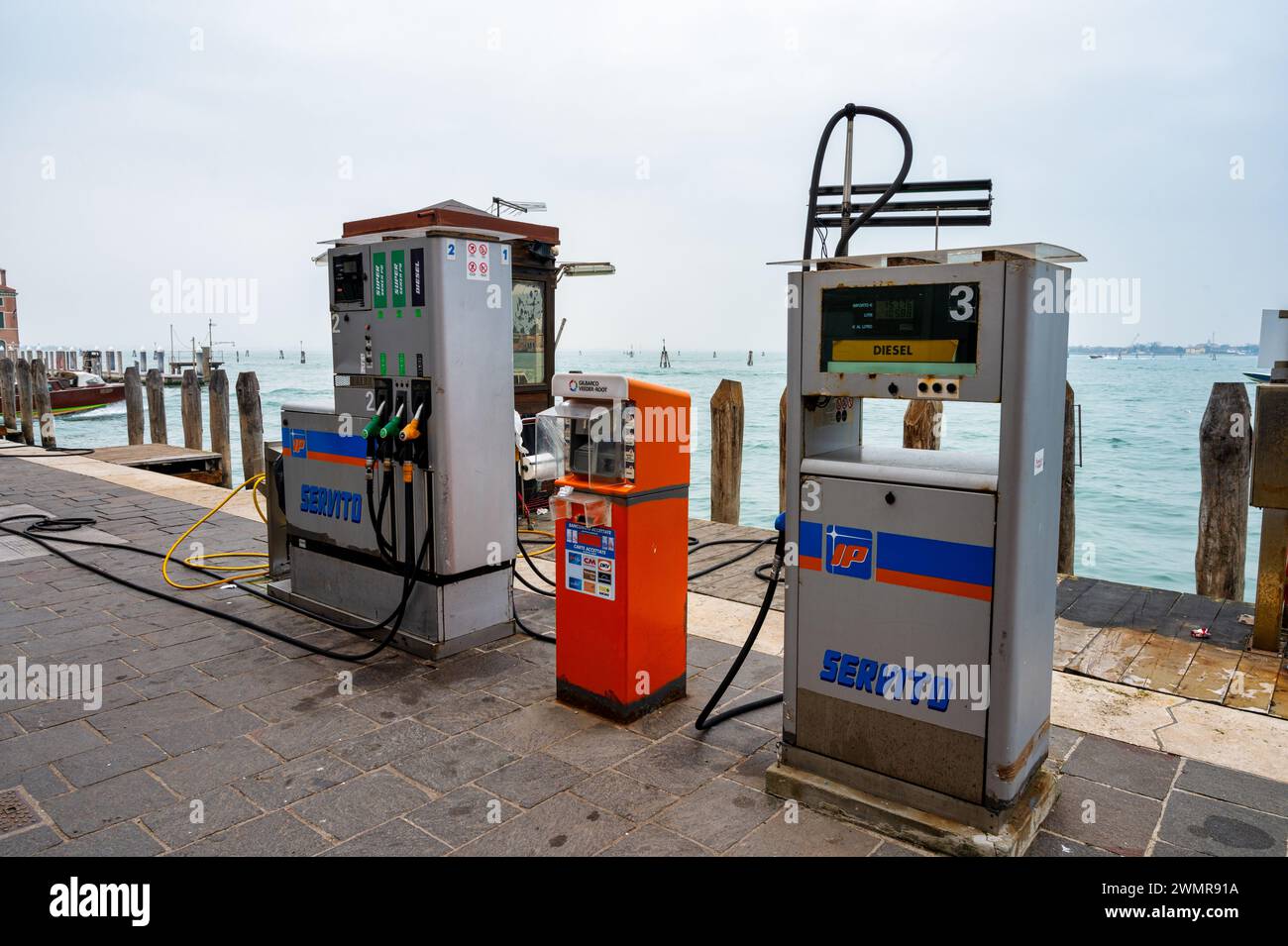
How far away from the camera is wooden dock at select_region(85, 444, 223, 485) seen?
40.8 ft

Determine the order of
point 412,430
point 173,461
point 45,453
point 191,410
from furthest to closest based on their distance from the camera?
point 191,410, point 45,453, point 173,461, point 412,430

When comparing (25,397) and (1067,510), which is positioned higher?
(25,397)

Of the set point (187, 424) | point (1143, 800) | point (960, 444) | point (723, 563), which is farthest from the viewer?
point (960, 444)

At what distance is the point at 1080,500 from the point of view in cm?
2359

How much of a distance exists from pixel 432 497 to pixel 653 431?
1410 mm

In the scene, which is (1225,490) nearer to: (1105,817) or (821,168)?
(1105,817)

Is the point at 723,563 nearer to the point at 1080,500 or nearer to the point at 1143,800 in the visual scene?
the point at 1143,800

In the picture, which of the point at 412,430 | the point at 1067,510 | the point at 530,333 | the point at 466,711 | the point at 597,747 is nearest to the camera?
the point at 597,747

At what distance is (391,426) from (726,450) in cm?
447

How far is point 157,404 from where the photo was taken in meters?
15.9

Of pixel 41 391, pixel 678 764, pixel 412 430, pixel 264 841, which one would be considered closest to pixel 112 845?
pixel 264 841

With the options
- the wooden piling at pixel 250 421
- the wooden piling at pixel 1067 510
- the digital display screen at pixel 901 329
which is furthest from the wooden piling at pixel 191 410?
the digital display screen at pixel 901 329

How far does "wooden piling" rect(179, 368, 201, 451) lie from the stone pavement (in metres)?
11.4
